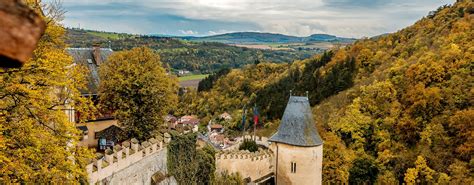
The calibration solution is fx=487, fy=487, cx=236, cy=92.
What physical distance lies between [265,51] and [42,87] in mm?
180488

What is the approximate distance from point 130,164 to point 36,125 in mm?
8171

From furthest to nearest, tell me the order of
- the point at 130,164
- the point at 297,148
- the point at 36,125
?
the point at 297,148 → the point at 130,164 → the point at 36,125

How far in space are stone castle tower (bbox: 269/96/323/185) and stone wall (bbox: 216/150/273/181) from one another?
61 cm

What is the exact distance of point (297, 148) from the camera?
2680 cm

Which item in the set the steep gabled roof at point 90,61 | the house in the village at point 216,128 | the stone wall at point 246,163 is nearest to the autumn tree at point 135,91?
the steep gabled roof at point 90,61

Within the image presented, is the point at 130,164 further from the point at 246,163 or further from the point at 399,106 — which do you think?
the point at 399,106

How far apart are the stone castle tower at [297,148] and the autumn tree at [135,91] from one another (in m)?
7.41

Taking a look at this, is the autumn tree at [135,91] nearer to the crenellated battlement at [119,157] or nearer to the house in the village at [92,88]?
the house in the village at [92,88]

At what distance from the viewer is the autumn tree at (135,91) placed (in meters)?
22.3

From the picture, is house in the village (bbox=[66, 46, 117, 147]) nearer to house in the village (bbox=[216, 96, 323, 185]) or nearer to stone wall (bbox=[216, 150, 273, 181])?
stone wall (bbox=[216, 150, 273, 181])

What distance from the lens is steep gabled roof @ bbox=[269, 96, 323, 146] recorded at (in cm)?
2684

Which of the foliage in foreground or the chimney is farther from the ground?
the chimney

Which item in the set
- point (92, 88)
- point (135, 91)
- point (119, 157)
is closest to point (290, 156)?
point (135, 91)

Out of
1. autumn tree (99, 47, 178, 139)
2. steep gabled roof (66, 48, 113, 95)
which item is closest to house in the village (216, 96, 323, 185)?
autumn tree (99, 47, 178, 139)
